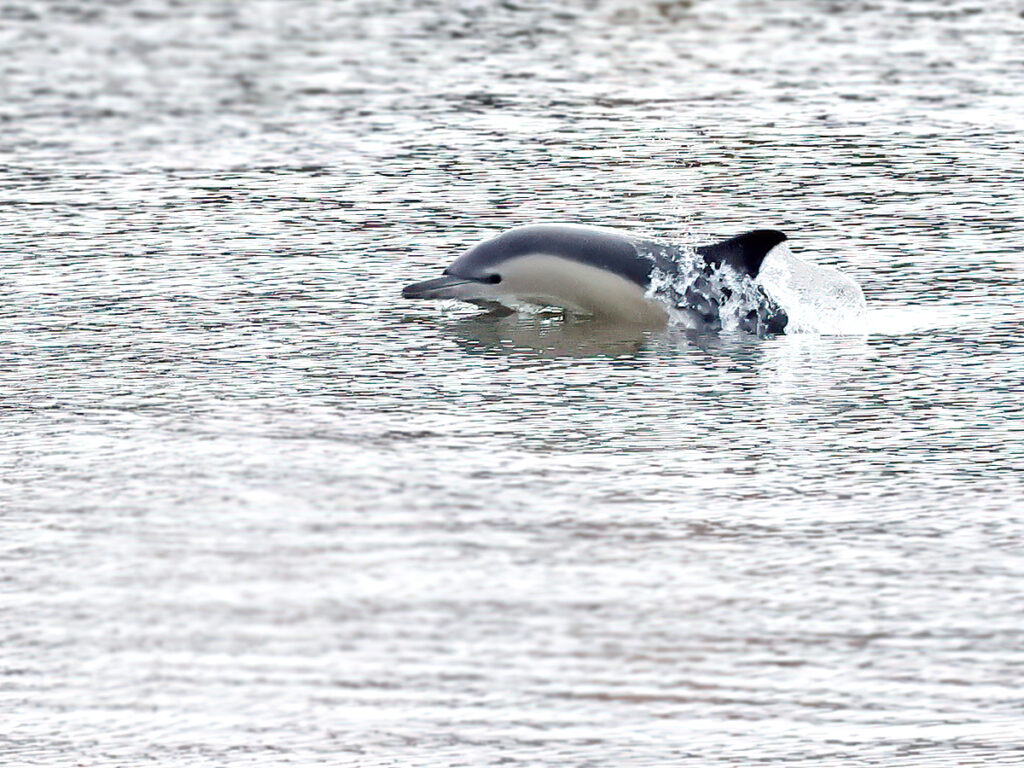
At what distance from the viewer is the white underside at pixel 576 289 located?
29.8 ft

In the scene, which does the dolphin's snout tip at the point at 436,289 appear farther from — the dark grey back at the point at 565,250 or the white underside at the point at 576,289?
the white underside at the point at 576,289

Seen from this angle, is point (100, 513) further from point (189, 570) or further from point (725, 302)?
point (725, 302)

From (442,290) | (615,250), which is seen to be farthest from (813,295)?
(442,290)

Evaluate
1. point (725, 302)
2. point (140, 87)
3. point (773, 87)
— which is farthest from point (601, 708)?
point (140, 87)

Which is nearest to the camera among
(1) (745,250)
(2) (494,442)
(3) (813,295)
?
(2) (494,442)

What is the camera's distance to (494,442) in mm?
7297

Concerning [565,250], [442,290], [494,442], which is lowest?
[494,442]

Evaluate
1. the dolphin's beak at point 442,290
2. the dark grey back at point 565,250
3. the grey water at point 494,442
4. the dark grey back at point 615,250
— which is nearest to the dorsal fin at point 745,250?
the dark grey back at point 615,250

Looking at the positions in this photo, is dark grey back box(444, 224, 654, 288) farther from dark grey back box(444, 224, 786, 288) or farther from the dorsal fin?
the dorsal fin

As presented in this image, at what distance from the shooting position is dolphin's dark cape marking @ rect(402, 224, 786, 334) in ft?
29.8

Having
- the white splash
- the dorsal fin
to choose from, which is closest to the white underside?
the dorsal fin

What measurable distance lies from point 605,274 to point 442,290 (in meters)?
0.74

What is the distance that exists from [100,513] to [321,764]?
78.2 inches

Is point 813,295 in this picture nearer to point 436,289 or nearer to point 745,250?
point 745,250
